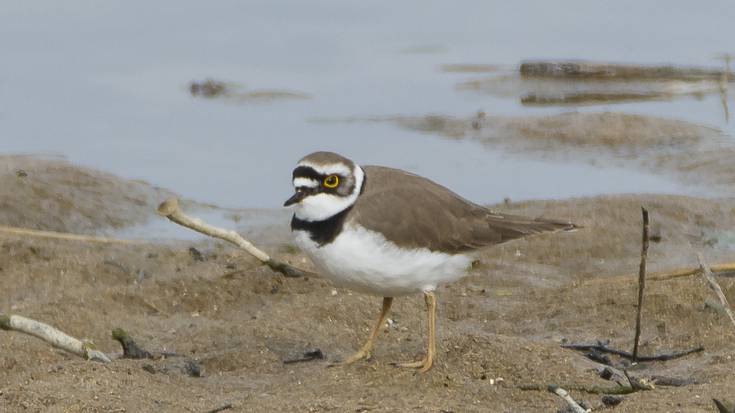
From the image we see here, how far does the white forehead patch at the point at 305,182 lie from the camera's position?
628cm

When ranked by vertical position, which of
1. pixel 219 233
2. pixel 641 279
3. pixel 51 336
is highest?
pixel 219 233

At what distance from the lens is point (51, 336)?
21.1ft

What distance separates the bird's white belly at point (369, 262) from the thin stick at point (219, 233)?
1.11 m

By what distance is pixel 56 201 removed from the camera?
386 inches

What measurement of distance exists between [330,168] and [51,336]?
58.3 inches

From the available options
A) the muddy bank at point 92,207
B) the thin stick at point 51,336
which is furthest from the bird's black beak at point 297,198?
the muddy bank at point 92,207

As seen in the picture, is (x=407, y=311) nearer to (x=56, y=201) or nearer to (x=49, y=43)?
(x=56, y=201)

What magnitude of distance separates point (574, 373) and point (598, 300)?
1.49 m

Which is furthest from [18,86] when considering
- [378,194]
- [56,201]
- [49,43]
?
[378,194]

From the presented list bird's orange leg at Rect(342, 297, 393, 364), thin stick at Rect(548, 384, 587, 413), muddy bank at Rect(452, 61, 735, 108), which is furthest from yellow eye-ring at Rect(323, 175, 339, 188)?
muddy bank at Rect(452, 61, 735, 108)

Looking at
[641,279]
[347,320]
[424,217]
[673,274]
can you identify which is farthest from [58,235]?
[641,279]

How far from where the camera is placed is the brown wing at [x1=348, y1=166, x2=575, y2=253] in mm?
6277

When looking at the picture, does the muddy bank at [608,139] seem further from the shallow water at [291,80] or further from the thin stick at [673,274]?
the thin stick at [673,274]

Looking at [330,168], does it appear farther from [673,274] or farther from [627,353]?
[673,274]
